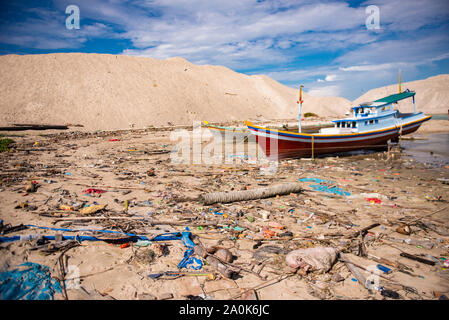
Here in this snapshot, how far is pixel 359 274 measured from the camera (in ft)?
11.7

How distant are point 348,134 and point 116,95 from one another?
116 feet

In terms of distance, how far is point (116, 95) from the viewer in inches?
1494

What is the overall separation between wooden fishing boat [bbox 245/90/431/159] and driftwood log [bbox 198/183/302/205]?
5.77m

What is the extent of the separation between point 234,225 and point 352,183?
19.8 ft

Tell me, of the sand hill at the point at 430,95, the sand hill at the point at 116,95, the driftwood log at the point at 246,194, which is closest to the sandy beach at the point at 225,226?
the driftwood log at the point at 246,194

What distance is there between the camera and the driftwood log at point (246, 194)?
6.16 meters

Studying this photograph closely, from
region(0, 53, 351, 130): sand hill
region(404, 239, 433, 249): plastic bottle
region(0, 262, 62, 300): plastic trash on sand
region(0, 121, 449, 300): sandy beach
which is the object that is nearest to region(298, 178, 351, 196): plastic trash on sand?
region(0, 121, 449, 300): sandy beach

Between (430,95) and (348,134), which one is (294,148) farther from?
(430,95)

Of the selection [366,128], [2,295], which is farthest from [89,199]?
[366,128]

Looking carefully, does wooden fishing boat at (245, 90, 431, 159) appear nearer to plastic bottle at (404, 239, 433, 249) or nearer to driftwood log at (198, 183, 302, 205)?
driftwood log at (198, 183, 302, 205)

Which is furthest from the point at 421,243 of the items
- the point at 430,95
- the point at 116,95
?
the point at 430,95

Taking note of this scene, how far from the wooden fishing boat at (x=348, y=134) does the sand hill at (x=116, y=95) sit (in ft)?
77.1

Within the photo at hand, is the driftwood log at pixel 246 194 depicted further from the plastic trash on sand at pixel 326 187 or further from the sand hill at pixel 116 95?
the sand hill at pixel 116 95
